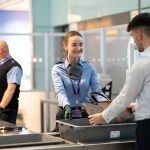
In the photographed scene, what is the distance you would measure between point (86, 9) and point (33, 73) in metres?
1.67

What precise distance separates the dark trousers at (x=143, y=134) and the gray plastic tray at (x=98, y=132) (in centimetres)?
19

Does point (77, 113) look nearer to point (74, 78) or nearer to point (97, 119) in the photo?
point (74, 78)

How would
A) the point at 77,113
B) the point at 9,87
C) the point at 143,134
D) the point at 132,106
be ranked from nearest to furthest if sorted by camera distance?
the point at 143,134 < the point at 132,106 < the point at 77,113 < the point at 9,87

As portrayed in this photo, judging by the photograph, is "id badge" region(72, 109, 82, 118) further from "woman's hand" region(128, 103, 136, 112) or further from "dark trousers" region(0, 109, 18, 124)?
"dark trousers" region(0, 109, 18, 124)

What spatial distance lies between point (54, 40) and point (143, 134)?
6789mm

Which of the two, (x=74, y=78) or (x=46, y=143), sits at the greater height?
(x=74, y=78)

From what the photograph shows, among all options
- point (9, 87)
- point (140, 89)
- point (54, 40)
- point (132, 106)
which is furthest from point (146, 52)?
point (54, 40)

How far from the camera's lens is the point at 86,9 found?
343 inches

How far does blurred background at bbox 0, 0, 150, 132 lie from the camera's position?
6.67m

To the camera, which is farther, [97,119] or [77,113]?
[77,113]

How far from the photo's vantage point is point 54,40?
29.6 ft

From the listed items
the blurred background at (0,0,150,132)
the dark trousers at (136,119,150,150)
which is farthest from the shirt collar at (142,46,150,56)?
the blurred background at (0,0,150,132)

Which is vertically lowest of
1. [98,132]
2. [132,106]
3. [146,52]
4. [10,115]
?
[10,115]

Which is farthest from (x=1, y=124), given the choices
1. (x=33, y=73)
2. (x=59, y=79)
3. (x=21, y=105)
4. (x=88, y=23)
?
(x=88, y=23)
